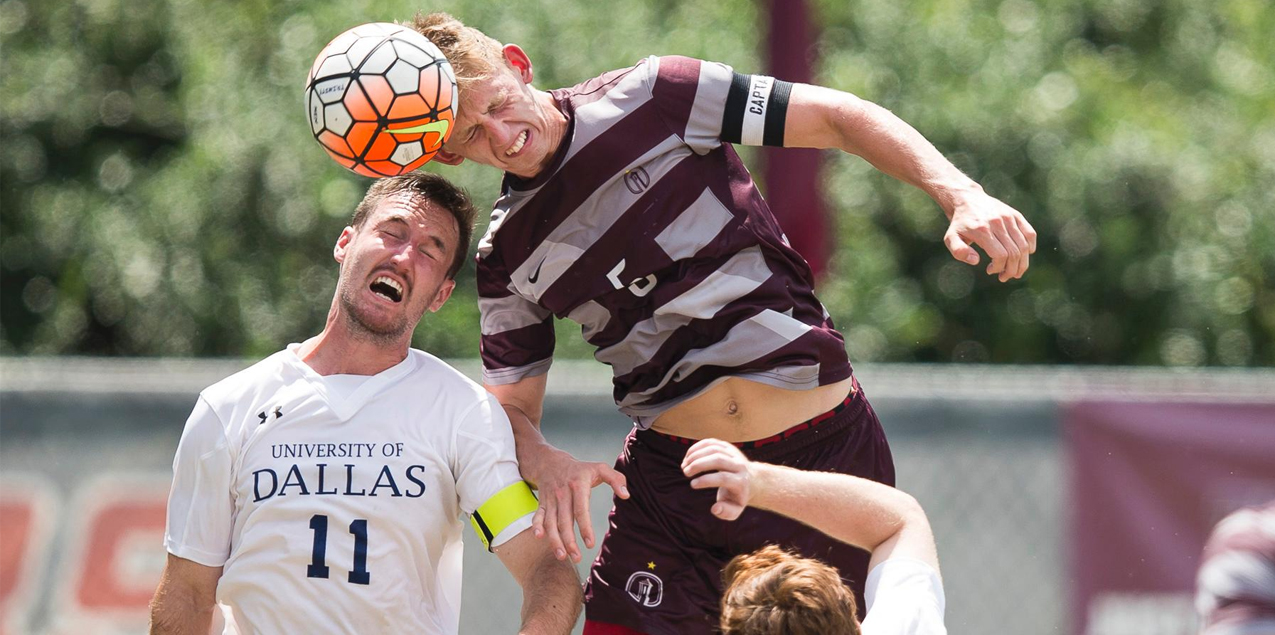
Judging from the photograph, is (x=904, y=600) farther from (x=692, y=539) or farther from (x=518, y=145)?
(x=518, y=145)

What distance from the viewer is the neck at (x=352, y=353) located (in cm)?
362

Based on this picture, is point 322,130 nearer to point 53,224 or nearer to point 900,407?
point 900,407

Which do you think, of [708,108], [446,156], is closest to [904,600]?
[708,108]

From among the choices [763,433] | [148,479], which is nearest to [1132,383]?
[763,433]

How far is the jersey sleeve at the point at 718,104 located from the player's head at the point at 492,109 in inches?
12.1

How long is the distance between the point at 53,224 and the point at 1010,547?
24.3 ft

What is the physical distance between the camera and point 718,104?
357cm

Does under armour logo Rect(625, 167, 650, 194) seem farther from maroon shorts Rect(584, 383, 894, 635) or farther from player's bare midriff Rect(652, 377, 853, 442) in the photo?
maroon shorts Rect(584, 383, 894, 635)

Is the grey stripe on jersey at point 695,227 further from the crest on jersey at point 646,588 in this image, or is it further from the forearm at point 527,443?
the crest on jersey at point 646,588

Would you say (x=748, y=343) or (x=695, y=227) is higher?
(x=695, y=227)

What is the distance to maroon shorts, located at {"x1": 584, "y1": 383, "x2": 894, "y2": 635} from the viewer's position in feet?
11.9

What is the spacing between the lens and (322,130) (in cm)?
336

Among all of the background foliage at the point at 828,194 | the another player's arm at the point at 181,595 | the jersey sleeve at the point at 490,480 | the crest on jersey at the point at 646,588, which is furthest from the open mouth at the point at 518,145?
the background foliage at the point at 828,194

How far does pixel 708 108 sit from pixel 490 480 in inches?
44.3
